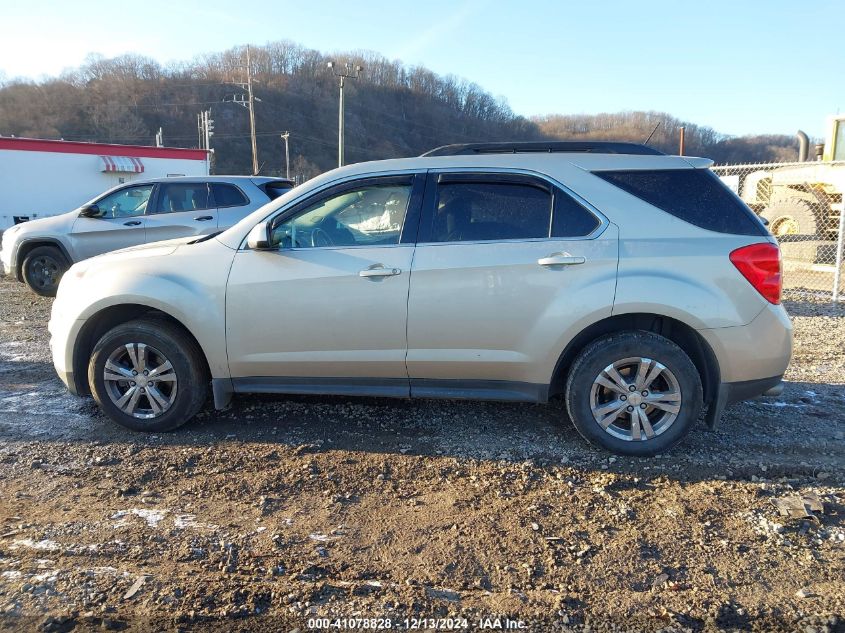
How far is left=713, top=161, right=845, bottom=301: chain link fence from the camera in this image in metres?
12.7

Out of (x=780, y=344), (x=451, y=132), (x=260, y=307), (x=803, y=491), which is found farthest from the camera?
(x=451, y=132)

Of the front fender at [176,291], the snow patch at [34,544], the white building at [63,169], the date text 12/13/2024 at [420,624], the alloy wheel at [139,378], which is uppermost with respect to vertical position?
the white building at [63,169]

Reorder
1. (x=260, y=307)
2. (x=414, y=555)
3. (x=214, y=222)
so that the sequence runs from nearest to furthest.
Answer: (x=414, y=555), (x=260, y=307), (x=214, y=222)

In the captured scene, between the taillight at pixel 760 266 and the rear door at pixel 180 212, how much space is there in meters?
7.38

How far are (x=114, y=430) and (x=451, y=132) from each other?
354 feet

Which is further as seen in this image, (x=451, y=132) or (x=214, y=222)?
(x=451, y=132)

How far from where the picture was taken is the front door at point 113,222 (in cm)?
927

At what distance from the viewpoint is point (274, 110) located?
333ft

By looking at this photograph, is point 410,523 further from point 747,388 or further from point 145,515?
point 747,388

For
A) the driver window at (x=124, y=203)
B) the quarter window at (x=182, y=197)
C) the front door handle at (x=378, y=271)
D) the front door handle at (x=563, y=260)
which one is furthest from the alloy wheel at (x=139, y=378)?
the driver window at (x=124, y=203)

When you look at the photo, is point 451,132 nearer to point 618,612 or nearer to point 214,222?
point 214,222

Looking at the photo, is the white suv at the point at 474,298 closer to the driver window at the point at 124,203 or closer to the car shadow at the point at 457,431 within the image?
the car shadow at the point at 457,431

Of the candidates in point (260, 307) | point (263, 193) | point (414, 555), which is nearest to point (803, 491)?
point (414, 555)

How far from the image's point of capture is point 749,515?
320 centimetres
